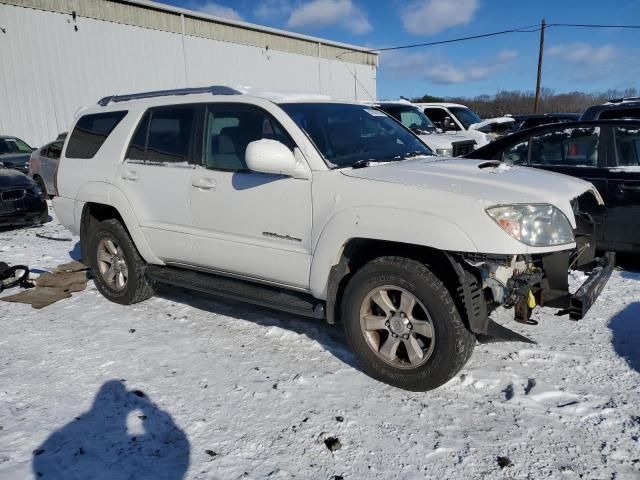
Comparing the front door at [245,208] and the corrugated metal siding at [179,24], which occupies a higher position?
the corrugated metal siding at [179,24]

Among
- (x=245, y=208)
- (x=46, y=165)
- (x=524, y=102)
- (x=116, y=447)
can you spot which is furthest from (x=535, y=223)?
(x=524, y=102)

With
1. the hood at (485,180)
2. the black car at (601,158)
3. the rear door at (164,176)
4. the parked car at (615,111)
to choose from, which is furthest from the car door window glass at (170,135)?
the parked car at (615,111)

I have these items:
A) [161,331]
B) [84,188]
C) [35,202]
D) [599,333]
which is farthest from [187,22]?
[599,333]

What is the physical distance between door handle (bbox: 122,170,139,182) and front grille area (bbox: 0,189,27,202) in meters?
5.20

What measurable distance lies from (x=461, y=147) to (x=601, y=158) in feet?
16.6

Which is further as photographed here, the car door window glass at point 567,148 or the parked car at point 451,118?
the parked car at point 451,118

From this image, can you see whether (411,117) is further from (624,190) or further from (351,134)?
(351,134)

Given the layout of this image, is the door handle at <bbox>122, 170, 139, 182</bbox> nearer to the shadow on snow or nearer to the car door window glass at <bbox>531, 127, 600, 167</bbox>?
the shadow on snow

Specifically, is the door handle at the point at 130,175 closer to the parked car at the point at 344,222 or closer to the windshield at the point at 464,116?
the parked car at the point at 344,222

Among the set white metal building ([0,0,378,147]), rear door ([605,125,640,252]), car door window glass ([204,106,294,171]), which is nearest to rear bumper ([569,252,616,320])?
rear door ([605,125,640,252])

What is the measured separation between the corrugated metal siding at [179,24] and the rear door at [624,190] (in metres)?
17.5

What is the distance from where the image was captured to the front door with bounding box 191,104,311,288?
360 cm

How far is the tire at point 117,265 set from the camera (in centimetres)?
488

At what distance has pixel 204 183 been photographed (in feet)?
13.3
